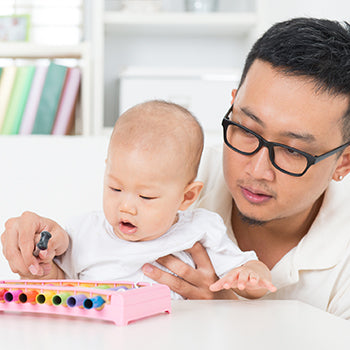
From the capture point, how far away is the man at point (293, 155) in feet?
3.87

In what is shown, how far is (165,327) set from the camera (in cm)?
76

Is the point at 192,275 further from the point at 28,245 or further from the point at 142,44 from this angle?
the point at 142,44

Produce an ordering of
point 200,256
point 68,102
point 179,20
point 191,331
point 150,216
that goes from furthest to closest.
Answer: point 179,20
point 68,102
point 200,256
point 150,216
point 191,331

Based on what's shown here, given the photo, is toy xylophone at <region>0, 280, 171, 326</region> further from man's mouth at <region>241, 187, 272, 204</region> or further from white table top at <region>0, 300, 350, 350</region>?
man's mouth at <region>241, 187, 272, 204</region>

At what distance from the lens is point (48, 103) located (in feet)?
8.16

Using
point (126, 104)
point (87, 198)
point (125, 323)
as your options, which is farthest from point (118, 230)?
point (126, 104)

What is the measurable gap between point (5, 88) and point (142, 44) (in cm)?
91

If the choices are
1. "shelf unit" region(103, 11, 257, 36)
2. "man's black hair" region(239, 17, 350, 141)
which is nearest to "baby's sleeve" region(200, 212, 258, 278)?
"man's black hair" region(239, 17, 350, 141)

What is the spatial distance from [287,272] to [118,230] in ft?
1.51

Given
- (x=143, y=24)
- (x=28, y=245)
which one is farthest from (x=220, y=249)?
(x=143, y=24)

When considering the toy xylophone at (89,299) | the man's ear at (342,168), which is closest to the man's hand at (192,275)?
the toy xylophone at (89,299)

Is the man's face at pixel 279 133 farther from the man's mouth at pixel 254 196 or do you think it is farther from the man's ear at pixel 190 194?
the man's ear at pixel 190 194

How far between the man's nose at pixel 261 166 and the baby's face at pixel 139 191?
205 mm

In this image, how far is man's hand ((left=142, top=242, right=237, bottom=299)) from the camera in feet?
3.70
